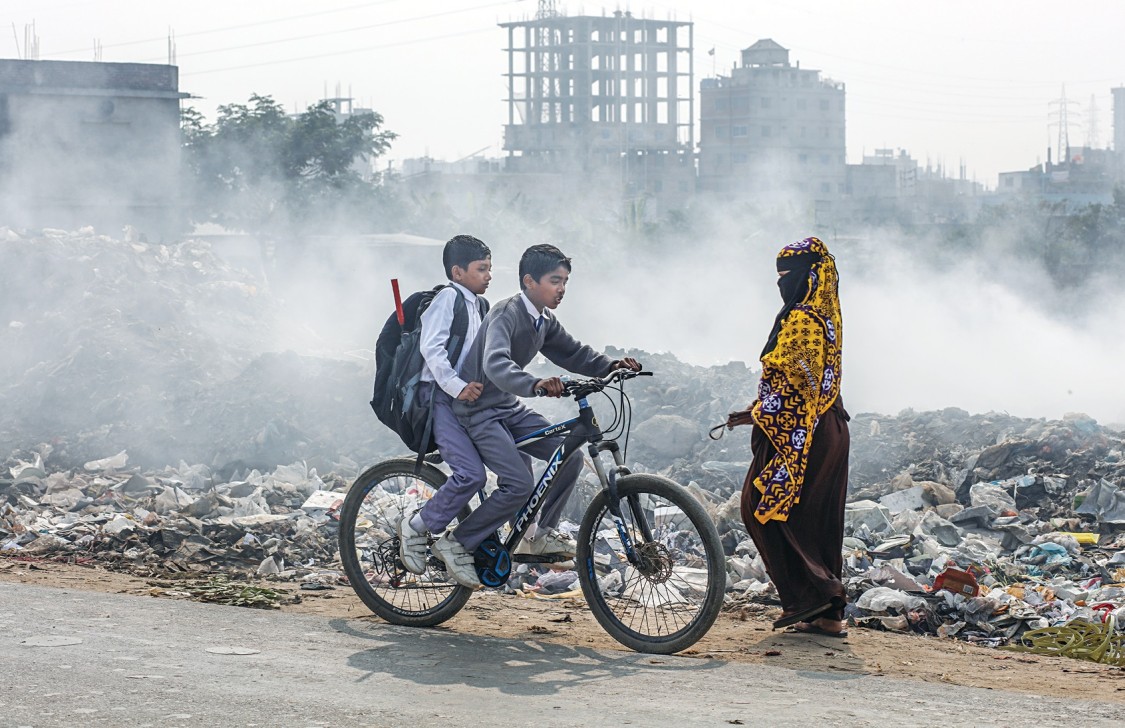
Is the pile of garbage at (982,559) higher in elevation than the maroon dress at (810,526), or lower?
lower

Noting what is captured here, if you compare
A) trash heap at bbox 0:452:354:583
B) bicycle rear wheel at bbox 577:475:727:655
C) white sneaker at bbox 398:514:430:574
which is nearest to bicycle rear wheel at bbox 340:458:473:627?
white sneaker at bbox 398:514:430:574

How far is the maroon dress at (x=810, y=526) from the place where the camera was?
5.93m

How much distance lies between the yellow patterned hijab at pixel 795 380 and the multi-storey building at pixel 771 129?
91621 mm

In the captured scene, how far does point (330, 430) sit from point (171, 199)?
81.2ft

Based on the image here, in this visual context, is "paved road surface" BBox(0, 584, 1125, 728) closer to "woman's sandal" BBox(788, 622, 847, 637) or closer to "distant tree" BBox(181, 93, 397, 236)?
"woman's sandal" BBox(788, 622, 847, 637)

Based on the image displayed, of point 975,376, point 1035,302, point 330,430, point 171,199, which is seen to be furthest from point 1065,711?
point 1035,302

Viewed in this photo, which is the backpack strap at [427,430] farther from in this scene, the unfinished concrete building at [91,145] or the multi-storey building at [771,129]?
the multi-storey building at [771,129]

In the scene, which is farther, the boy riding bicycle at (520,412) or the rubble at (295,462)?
the rubble at (295,462)

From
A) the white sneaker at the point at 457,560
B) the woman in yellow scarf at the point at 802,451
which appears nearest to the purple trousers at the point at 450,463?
the white sneaker at the point at 457,560

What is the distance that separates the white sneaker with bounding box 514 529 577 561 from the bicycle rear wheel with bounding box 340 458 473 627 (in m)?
0.40

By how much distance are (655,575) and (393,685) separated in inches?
48.1

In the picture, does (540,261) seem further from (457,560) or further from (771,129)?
(771,129)

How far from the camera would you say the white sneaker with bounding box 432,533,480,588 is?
19.2 feet

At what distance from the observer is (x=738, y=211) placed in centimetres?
5825
